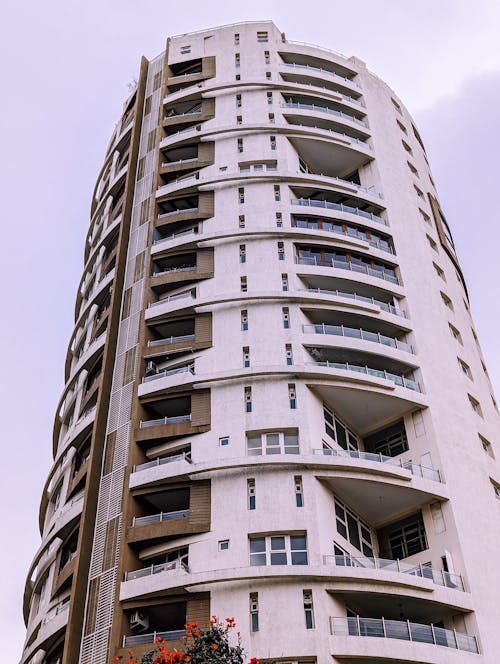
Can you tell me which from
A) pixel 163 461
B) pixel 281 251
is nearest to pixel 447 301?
pixel 281 251

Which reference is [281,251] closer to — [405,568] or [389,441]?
[389,441]

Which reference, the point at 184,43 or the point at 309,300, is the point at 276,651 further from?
the point at 184,43

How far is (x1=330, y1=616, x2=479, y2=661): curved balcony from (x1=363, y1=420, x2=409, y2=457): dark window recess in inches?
446

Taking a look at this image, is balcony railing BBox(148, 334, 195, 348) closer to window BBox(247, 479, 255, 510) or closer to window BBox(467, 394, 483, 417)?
window BBox(247, 479, 255, 510)

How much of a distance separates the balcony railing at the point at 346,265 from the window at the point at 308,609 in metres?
20.9

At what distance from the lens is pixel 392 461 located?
44125mm

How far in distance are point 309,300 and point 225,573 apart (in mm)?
17214

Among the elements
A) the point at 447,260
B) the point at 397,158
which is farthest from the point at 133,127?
the point at 447,260

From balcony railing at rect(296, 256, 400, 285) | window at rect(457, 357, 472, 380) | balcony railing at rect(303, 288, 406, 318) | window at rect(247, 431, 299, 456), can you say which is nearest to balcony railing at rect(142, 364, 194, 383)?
window at rect(247, 431, 299, 456)

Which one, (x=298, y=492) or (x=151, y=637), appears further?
(x=298, y=492)

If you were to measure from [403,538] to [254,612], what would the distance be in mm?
11289

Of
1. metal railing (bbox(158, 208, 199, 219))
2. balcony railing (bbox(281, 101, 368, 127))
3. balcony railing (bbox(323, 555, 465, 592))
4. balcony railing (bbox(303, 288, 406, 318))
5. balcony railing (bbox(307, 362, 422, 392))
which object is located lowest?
balcony railing (bbox(323, 555, 465, 592))

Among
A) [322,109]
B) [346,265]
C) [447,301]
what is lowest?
[346,265]

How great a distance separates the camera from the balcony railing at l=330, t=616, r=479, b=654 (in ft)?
121
